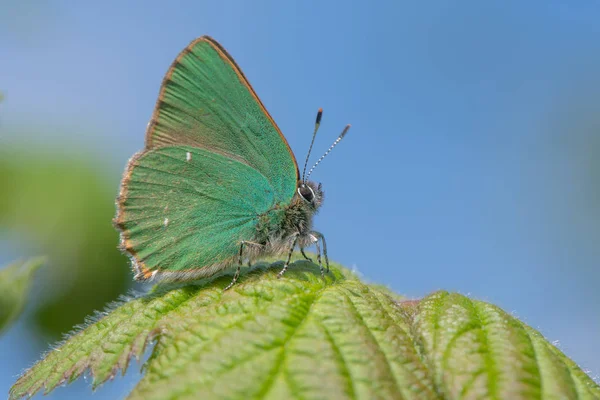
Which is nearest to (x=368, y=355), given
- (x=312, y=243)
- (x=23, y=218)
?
(x=312, y=243)

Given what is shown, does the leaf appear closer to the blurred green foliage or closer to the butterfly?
the butterfly

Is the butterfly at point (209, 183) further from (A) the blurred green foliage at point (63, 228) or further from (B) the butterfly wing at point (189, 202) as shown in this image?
(A) the blurred green foliage at point (63, 228)

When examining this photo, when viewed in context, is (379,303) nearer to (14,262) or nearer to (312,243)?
(312,243)

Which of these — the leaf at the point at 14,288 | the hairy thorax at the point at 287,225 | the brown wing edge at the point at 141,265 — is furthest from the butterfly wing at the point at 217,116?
the leaf at the point at 14,288

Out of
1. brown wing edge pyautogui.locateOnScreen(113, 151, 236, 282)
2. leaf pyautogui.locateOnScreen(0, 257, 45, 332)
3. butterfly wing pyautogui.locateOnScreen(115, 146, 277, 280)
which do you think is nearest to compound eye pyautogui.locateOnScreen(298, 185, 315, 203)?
butterfly wing pyautogui.locateOnScreen(115, 146, 277, 280)

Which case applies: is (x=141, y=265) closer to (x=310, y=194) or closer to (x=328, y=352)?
(x=310, y=194)

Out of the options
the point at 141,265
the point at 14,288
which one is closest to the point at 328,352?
the point at 14,288
